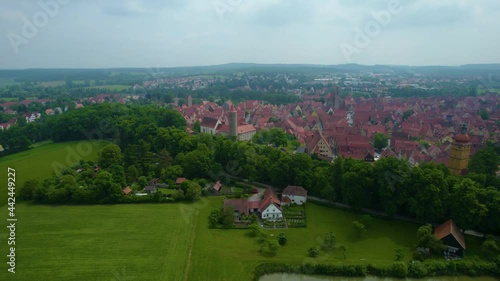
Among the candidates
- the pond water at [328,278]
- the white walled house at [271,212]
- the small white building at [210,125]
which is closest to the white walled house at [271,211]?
the white walled house at [271,212]

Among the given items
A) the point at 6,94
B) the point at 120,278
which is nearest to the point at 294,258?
the point at 120,278

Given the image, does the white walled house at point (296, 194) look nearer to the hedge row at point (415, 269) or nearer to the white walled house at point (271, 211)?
the white walled house at point (271, 211)

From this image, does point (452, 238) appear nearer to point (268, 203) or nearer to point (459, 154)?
point (268, 203)

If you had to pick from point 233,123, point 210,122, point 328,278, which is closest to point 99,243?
point 328,278

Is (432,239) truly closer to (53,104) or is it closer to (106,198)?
(106,198)

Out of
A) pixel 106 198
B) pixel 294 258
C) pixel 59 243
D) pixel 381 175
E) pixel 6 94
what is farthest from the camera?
pixel 6 94

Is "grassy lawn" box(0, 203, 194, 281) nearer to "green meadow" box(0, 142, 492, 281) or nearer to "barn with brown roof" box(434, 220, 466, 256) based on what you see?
"green meadow" box(0, 142, 492, 281)
